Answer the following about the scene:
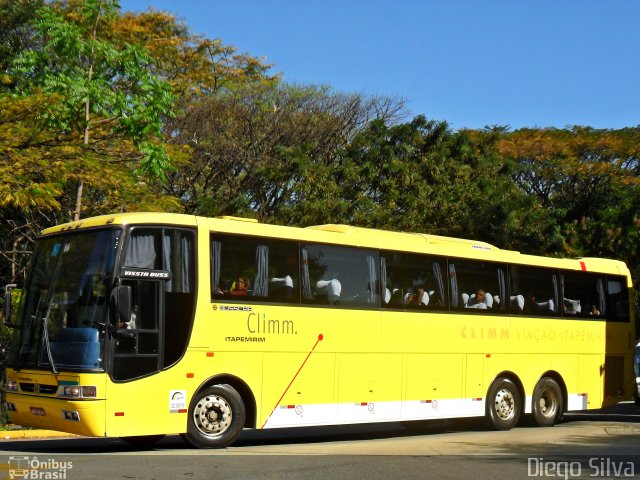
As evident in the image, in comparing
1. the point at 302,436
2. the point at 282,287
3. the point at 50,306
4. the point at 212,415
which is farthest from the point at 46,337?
the point at 302,436

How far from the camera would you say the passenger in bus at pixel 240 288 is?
14902 millimetres

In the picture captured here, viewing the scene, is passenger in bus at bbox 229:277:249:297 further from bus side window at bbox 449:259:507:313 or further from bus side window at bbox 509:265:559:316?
bus side window at bbox 509:265:559:316

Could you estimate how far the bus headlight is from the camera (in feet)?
43.4

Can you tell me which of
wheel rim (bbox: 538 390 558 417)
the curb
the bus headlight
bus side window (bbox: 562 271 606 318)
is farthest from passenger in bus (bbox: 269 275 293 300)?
bus side window (bbox: 562 271 606 318)

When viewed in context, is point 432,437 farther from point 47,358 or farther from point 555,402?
point 47,358

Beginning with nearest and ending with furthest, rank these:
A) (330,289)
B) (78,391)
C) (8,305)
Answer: (78,391) → (8,305) → (330,289)

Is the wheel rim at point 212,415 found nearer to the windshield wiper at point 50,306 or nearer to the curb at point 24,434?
the windshield wiper at point 50,306

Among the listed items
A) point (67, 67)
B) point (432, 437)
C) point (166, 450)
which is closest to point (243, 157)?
point (67, 67)

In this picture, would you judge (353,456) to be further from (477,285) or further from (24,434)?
(24,434)

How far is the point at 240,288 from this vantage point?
49.2 feet

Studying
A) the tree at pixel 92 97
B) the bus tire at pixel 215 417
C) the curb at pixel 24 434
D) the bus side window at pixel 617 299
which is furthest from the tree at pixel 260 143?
the bus tire at pixel 215 417

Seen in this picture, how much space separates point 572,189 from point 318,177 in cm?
1238

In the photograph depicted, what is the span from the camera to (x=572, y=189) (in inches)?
1617

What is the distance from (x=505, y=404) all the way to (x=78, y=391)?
30.0 ft
